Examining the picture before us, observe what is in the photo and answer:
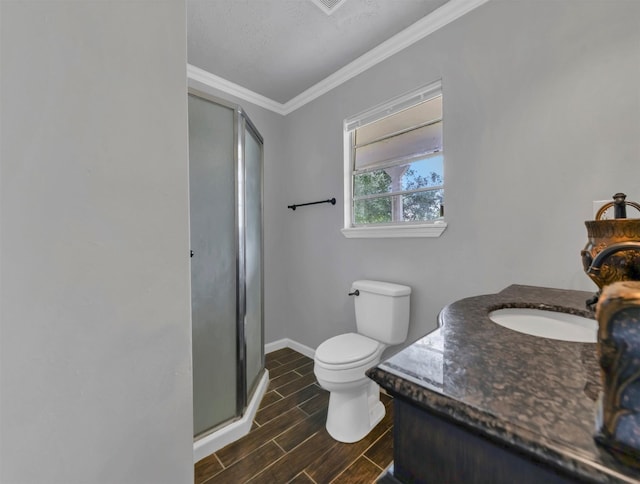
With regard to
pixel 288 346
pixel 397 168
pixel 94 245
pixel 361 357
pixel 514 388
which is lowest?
pixel 288 346

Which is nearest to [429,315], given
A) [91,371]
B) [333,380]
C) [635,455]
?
[333,380]

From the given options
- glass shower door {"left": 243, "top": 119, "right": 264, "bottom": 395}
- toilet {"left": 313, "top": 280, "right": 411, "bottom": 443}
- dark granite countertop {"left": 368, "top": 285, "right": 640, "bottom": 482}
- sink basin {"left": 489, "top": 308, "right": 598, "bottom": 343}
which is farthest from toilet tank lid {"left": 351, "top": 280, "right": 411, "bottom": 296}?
dark granite countertop {"left": 368, "top": 285, "right": 640, "bottom": 482}

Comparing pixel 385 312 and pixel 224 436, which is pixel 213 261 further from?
pixel 385 312

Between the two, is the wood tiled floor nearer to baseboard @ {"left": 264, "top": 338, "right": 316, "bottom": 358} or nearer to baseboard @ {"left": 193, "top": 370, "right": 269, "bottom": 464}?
baseboard @ {"left": 193, "top": 370, "right": 269, "bottom": 464}

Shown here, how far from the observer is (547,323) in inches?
36.3

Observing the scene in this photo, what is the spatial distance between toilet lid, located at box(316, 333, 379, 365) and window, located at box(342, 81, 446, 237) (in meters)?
0.76

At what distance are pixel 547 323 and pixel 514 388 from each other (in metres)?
0.70

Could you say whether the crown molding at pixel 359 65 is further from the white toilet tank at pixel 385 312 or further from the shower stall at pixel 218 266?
the white toilet tank at pixel 385 312

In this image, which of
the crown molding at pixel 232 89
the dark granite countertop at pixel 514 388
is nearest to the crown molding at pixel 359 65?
the crown molding at pixel 232 89

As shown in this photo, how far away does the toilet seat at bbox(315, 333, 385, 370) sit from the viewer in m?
1.55

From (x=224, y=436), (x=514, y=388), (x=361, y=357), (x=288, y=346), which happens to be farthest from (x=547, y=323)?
(x=288, y=346)

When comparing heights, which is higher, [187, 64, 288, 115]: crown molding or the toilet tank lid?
[187, 64, 288, 115]: crown molding

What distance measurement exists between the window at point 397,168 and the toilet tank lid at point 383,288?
13.9 inches

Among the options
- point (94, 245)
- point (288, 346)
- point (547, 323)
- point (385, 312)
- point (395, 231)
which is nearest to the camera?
point (94, 245)
